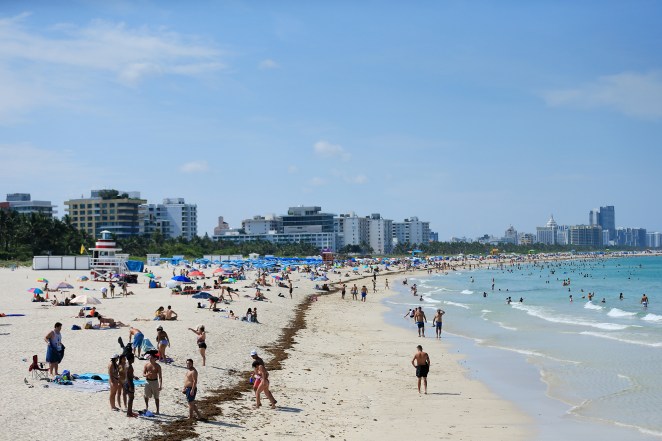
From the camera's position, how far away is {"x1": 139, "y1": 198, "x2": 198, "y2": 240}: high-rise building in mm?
168875

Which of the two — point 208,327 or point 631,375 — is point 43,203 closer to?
point 208,327

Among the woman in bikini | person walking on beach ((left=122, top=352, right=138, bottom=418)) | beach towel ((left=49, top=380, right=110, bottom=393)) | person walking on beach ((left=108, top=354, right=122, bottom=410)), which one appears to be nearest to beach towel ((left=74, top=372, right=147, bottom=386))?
beach towel ((left=49, top=380, right=110, bottom=393))

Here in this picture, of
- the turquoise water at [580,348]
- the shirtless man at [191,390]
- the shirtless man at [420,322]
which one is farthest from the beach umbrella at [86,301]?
the shirtless man at [191,390]

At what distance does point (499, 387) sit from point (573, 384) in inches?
91.2

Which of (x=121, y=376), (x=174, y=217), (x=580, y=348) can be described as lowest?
(x=580, y=348)

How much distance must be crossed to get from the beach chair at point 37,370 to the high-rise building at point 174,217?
154 meters

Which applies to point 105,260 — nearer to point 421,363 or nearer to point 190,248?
point 421,363

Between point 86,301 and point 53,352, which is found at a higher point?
point 53,352

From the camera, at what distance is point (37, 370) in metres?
15.4

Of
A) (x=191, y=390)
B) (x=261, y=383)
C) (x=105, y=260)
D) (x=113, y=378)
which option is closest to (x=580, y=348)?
(x=261, y=383)

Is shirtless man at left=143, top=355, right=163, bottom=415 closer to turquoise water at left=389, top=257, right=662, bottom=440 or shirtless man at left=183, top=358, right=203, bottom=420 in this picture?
shirtless man at left=183, top=358, right=203, bottom=420

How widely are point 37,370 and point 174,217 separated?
16315 cm

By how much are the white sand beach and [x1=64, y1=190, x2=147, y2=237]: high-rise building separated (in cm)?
12597

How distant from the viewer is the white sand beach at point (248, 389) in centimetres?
1260
